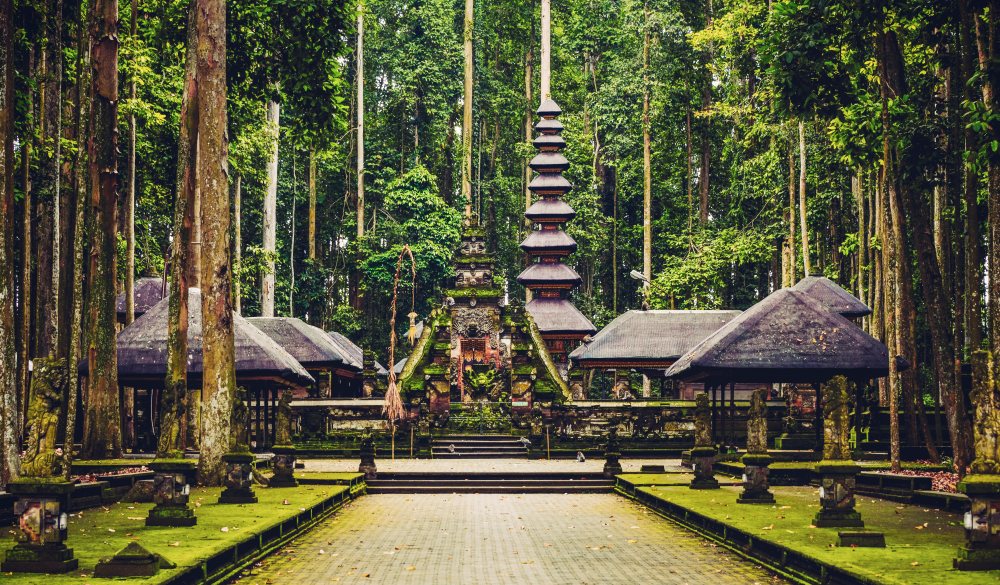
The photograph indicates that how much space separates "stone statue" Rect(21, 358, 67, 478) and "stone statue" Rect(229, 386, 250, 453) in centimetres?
636

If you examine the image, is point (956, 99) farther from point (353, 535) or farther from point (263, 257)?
point (263, 257)

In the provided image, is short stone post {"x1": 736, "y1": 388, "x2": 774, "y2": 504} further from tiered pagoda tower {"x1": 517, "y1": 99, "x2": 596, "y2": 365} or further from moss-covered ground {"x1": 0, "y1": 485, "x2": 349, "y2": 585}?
tiered pagoda tower {"x1": 517, "y1": 99, "x2": 596, "y2": 365}

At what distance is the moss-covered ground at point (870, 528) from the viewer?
9.31 meters

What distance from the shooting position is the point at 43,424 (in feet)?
31.4

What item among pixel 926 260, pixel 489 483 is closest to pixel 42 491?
pixel 489 483

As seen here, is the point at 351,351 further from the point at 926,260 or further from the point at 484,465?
the point at 926,260

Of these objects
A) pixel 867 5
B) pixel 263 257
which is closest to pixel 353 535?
pixel 867 5

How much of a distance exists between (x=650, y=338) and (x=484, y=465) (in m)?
12.4

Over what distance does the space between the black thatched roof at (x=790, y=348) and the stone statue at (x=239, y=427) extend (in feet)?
30.6

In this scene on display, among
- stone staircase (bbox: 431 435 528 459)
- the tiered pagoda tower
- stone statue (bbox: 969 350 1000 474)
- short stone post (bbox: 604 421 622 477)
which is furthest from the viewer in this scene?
the tiered pagoda tower

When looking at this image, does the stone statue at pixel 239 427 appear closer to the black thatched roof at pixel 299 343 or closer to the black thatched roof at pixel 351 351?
the black thatched roof at pixel 299 343

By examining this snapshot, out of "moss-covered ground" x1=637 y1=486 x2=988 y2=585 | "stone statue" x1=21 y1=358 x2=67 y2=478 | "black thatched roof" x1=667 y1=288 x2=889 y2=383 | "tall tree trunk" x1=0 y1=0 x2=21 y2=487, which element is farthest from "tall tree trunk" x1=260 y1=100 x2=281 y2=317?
"stone statue" x1=21 y1=358 x2=67 y2=478

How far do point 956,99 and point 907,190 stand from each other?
174 cm

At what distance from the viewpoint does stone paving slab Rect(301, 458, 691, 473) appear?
24172 mm
